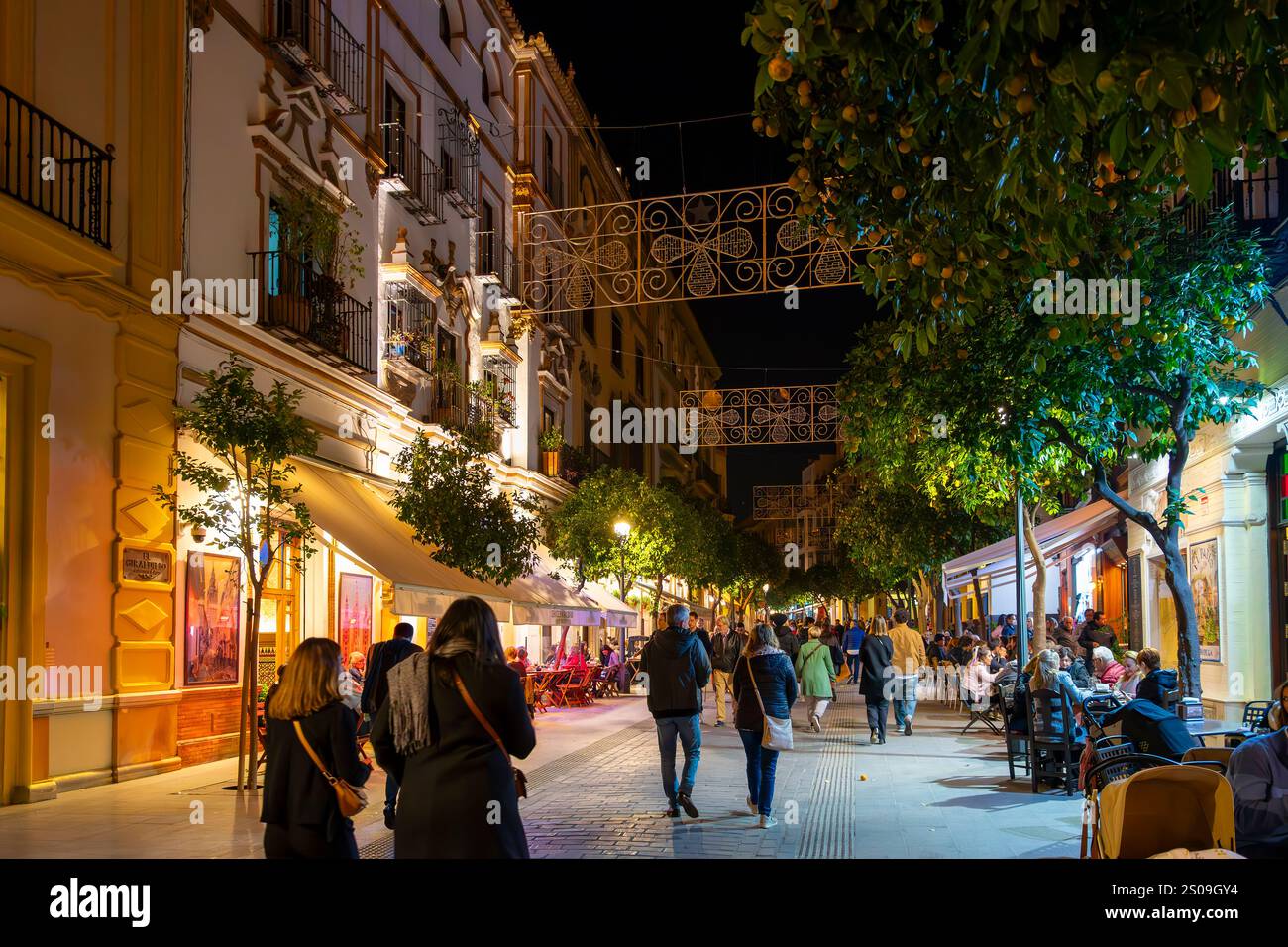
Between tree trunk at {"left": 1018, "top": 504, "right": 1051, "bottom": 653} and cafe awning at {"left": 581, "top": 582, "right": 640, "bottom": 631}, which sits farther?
cafe awning at {"left": 581, "top": 582, "right": 640, "bottom": 631}

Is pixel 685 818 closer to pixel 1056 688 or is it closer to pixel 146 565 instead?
pixel 1056 688

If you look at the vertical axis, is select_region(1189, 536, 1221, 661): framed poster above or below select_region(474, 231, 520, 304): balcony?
below

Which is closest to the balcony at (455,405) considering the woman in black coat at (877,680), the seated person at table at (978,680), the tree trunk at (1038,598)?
the woman in black coat at (877,680)

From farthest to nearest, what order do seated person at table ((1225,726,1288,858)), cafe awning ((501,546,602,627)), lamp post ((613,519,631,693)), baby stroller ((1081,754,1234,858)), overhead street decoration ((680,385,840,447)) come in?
1. overhead street decoration ((680,385,840,447))
2. lamp post ((613,519,631,693))
3. cafe awning ((501,546,602,627))
4. seated person at table ((1225,726,1288,858))
5. baby stroller ((1081,754,1234,858))

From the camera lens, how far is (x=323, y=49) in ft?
61.9

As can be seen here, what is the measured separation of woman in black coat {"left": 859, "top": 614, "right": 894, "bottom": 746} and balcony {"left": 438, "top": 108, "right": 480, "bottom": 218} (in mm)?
13273

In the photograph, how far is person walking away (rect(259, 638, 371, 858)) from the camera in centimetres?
511

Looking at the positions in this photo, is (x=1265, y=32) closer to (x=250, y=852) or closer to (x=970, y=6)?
(x=970, y=6)

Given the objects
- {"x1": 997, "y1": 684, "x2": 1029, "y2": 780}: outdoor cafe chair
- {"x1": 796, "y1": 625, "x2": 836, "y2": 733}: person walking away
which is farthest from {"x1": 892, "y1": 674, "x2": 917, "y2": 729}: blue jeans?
{"x1": 997, "y1": 684, "x2": 1029, "y2": 780}: outdoor cafe chair

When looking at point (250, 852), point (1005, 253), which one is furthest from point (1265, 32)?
point (250, 852)

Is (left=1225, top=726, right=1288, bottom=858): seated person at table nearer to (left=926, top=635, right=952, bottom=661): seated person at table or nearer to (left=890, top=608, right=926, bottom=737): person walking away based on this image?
(left=890, top=608, right=926, bottom=737): person walking away

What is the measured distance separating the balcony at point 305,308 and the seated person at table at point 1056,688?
10895 millimetres

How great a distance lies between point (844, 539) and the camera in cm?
4078

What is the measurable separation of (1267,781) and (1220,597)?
11229 mm
